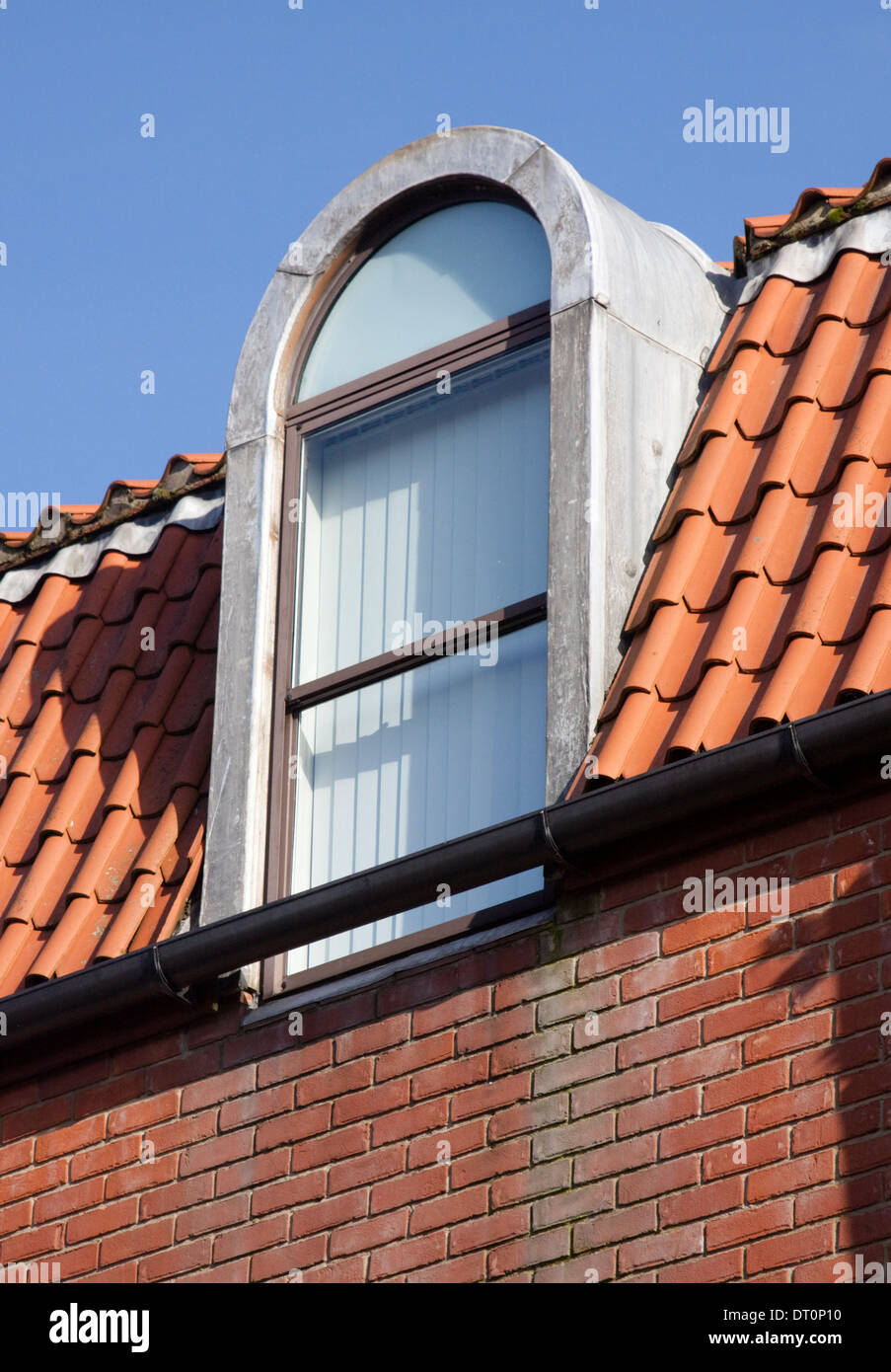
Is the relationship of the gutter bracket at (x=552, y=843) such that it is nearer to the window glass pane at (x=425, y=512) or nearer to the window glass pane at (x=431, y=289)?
the window glass pane at (x=425, y=512)

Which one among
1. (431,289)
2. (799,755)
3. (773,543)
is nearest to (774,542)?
(773,543)

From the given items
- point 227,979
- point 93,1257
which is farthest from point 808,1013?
point 93,1257

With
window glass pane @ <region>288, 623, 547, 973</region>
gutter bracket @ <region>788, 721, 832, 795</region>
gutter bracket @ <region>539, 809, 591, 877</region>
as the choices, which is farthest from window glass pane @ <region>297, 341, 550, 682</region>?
gutter bracket @ <region>788, 721, 832, 795</region>

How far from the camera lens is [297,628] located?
764cm

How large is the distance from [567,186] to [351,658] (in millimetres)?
1633

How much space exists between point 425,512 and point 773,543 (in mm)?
1315

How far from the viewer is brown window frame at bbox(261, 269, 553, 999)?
23.3 ft

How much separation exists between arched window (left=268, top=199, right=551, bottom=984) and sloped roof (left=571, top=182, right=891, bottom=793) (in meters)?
0.45

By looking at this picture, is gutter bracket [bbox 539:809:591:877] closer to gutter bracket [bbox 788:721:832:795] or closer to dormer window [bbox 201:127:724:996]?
dormer window [bbox 201:127:724:996]

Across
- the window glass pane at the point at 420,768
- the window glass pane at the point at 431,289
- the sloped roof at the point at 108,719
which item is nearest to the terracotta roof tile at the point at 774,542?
the window glass pane at the point at 420,768

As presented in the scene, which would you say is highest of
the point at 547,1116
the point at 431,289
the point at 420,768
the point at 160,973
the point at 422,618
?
the point at 431,289

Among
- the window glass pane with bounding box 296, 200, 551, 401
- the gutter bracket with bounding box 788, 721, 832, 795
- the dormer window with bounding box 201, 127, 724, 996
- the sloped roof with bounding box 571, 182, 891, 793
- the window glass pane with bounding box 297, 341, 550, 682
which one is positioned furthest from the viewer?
the window glass pane with bounding box 296, 200, 551, 401

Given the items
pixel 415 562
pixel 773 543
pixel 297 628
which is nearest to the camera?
pixel 773 543

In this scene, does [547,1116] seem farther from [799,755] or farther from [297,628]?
[297,628]
